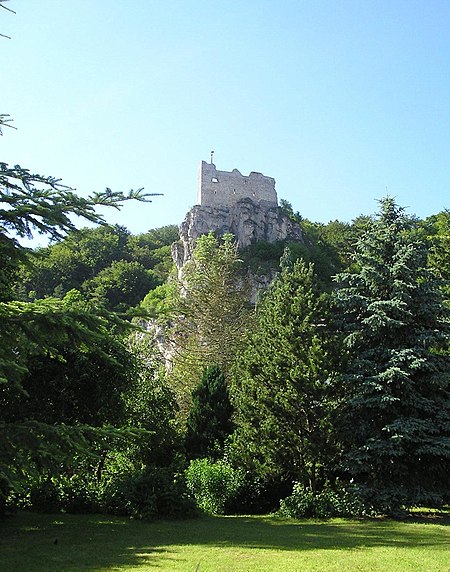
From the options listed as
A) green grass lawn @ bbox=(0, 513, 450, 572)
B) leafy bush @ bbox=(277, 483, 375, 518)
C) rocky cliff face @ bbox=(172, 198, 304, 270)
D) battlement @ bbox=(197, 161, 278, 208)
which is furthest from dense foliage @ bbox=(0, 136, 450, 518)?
battlement @ bbox=(197, 161, 278, 208)

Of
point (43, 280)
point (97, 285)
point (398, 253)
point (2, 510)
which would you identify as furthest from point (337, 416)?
point (43, 280)

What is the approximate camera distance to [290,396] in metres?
15.5

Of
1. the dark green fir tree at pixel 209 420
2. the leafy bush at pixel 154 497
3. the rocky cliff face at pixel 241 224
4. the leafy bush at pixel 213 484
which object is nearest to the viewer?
the leafy bush at pixel 154 497

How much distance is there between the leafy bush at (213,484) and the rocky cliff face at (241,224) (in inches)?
1578

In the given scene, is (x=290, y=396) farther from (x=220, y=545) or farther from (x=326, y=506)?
(x=220, y=545)

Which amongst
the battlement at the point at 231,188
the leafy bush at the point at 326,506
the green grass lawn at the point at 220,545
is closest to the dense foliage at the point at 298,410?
the leafy bush at the point at 326,506

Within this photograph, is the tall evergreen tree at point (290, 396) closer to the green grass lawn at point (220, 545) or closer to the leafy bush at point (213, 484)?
the leafy bush at point (213, 484)

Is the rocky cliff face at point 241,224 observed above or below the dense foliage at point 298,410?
above

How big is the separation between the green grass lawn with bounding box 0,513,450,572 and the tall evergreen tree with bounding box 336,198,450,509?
1400 millimetres

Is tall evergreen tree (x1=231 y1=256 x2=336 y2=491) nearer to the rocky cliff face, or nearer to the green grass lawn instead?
the green grass lawn

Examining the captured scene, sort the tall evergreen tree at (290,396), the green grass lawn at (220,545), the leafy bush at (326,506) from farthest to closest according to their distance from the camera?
the tall evergreen tree at (290,396), the leafy bush at (326,506), the green grass lawn at (220,545)

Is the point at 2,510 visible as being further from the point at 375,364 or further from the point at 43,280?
the point at 43,280

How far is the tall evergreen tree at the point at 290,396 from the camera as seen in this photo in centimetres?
1541

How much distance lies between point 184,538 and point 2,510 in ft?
17.0
